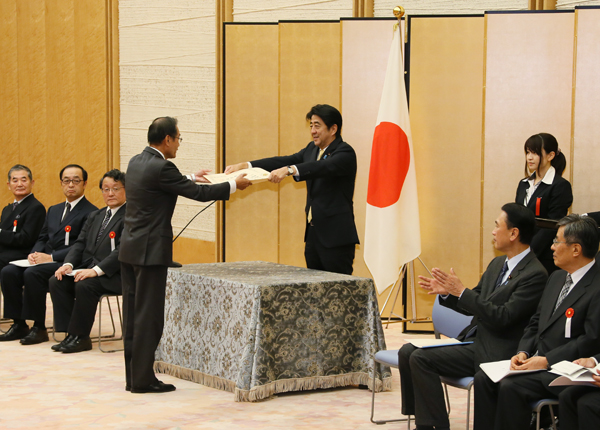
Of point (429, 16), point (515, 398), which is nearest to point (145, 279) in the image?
point (515, 398)

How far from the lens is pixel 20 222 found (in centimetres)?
621

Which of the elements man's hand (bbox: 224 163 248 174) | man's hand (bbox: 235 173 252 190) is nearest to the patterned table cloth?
man's hand (bbox: 235 173 252 190)

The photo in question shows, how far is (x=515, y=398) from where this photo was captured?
291cm

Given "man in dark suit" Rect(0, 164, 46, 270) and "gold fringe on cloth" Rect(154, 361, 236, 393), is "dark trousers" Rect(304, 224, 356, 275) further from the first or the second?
"man in dark suit" Rect(0, 164, 46, 270)

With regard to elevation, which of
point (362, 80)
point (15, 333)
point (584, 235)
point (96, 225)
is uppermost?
point (362, 80)

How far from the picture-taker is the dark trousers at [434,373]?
3279 mm

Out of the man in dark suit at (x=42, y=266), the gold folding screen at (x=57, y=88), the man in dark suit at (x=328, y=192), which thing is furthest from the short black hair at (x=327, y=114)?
the gold folding screen at (x=57, y=88)

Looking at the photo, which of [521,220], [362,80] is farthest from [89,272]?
[521,220]

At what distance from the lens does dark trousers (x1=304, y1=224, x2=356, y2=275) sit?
4.68m

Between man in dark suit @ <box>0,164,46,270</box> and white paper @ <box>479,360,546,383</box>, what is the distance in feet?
14.1

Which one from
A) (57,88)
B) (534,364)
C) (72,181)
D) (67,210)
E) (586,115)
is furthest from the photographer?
(57,88)

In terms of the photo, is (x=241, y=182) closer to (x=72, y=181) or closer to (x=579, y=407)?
(x=72, y=181)

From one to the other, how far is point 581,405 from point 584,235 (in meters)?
0.70

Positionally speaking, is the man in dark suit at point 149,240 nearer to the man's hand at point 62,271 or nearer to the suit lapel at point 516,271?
the man's hand at point 62,271
